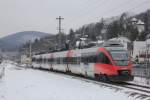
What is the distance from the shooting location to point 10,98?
1855 cm

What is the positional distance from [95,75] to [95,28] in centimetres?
10890

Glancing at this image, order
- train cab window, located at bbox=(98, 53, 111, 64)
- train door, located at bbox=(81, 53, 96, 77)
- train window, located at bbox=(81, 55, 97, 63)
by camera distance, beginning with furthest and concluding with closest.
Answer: train door, located at bbox=(81, 53, 96, 77), train window, located at bbox=(81, 55, 97, 63), train cab window, located at bbox=(98, 53, 111, 64)

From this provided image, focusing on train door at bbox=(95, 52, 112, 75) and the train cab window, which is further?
the train cab window

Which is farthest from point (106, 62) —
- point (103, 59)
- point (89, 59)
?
point (89, 59)

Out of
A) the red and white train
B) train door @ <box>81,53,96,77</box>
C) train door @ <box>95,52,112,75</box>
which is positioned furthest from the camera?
train door @ <box>81,53,96,77</box>

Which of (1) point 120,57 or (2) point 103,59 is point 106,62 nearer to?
(2) point 103,59

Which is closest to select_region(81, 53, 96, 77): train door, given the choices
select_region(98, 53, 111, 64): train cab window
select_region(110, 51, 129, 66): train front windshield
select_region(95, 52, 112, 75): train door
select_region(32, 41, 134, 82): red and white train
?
select_region(32, 41, 134, 82): red and white train

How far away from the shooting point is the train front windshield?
27.9 m

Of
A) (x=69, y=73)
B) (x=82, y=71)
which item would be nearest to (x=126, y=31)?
(x=69, y=73)

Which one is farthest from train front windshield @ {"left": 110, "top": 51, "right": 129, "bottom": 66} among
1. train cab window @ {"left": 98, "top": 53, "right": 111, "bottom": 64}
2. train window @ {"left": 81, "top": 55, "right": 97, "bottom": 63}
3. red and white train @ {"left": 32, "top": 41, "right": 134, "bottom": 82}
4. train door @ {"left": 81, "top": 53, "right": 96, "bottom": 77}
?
train door @ {"left": 81, "top": 53, "right": 96, "bottom": 77}

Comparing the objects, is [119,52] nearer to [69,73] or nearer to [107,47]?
[107,47]

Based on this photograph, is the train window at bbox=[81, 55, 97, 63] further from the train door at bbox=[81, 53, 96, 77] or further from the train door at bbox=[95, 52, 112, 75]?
the train door at bbox=[95, 52, 112, 75]

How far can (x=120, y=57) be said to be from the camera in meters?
28.3

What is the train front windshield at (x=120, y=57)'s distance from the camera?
27.9 meters
